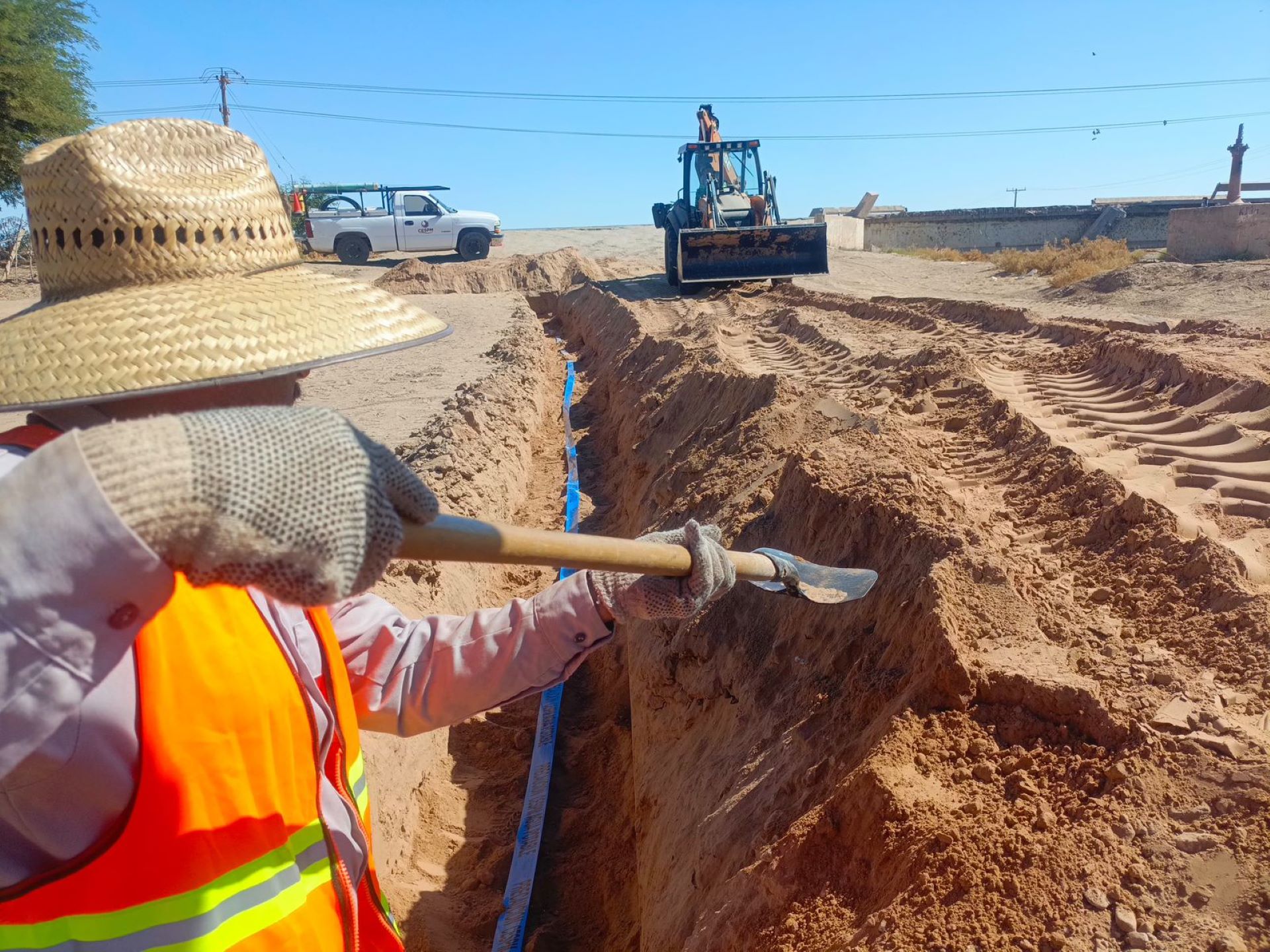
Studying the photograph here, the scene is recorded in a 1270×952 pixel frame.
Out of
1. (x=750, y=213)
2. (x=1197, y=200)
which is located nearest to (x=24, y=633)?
(x=750, y=213)

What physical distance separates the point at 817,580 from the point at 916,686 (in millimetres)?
429

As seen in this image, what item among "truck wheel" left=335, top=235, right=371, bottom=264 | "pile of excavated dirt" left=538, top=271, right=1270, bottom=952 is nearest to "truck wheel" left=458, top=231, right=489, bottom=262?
"truck wheel" left=335, top=235, right=371, bottom=264

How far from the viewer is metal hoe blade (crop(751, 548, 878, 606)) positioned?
2.63 m

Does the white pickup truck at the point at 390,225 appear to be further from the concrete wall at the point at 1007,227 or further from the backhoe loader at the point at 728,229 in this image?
the concrete wall at the point at 1007,227

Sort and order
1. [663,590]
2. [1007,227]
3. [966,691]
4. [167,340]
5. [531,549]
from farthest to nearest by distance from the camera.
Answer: [1007,227]
[966,691]
[663,590]
[531,549]
[167,340]

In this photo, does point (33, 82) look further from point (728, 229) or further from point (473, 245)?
point (728, 229)

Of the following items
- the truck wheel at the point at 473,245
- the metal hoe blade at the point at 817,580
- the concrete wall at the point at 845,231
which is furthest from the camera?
the concrete wall at the point at 845,231

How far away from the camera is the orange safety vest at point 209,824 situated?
4.50 feet

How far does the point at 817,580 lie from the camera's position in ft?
9.40

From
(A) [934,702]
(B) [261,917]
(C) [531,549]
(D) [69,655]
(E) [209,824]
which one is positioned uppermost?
(D) [69,655]

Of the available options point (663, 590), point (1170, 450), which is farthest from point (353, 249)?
point (663, 590)

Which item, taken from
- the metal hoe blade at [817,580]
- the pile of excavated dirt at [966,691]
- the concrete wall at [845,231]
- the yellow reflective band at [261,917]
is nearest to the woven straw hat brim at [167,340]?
the yellow reflective band at [261,917]

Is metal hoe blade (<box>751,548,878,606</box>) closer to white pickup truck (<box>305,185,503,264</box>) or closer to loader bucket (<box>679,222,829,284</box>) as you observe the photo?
loader bucket (<box>679,222,829,284</box>)

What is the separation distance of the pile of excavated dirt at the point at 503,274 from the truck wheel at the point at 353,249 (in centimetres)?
148
